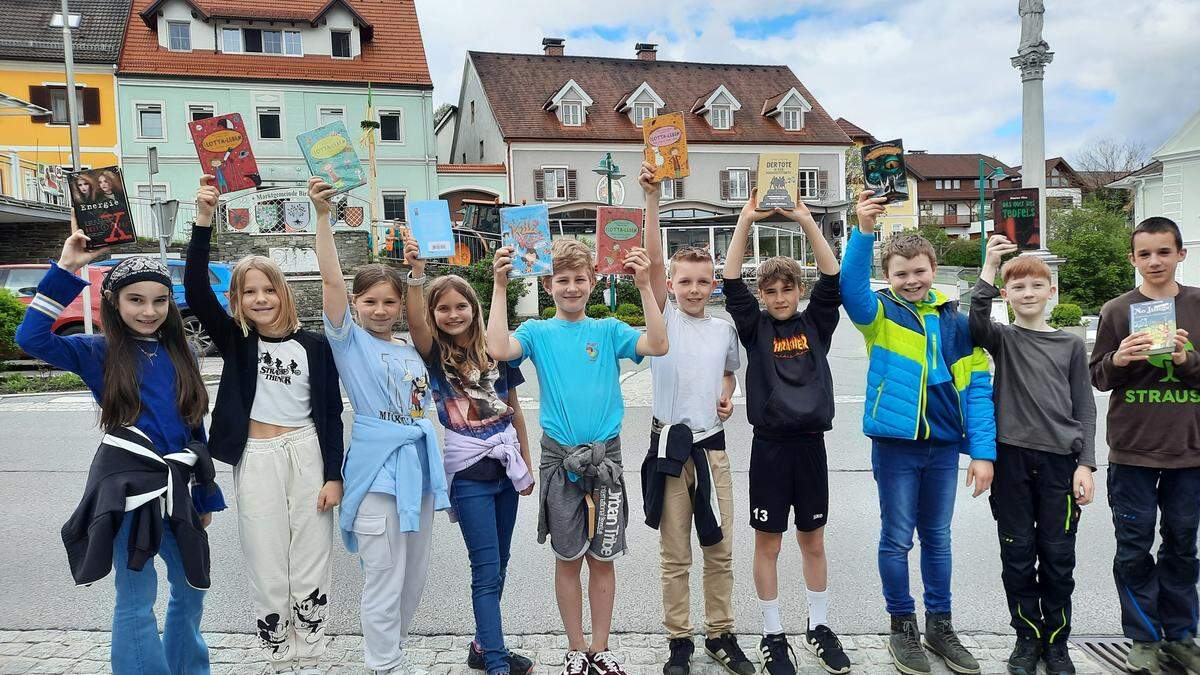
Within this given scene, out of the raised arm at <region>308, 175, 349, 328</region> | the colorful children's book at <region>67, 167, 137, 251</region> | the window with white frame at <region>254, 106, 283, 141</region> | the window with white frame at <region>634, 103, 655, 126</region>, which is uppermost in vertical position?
the window with white frame at <region>634, 103, 655, 126</region>

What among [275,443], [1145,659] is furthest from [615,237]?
[1145,659]

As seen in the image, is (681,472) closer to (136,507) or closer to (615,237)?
(615,237)

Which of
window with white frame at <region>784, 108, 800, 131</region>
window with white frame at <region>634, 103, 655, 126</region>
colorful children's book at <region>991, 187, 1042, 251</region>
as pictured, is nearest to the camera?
colorful children's book at <region>991, 187, 1042, 251</region>

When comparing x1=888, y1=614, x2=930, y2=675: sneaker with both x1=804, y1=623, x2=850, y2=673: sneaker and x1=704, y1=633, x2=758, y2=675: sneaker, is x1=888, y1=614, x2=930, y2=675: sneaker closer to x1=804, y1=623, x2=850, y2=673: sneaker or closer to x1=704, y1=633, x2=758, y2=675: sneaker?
x1=804, y1=623, x2=850, y2=673: sneaker

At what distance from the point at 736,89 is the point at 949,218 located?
5052 cm

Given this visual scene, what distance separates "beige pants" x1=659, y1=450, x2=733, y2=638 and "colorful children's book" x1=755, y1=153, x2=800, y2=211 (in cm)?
122

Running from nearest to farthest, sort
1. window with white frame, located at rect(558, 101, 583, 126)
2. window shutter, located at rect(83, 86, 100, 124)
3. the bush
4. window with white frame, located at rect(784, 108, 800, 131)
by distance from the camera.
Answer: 1. the bush
2. window shutter, located at rect(83, 86, 100, 124)
3. window with white frame, located at rect(558, 101, 583, 126)
4. window with white frame, located at rect(784, 108, 800, 131)

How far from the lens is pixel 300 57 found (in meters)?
32.3

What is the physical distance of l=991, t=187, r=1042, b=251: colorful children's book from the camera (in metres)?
3.96

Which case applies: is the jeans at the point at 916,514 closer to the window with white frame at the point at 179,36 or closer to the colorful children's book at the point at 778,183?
the colorful children's book at the point at 778,183

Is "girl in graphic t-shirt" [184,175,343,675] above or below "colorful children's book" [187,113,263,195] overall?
below

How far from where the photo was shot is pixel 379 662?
3.37 meters

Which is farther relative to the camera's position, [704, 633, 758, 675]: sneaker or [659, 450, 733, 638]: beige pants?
[659, 450, 733, 638]: beige pants

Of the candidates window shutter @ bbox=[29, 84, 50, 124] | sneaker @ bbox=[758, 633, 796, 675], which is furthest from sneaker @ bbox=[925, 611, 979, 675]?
window shutter @ bbox=[29, 84, 50, 124]
